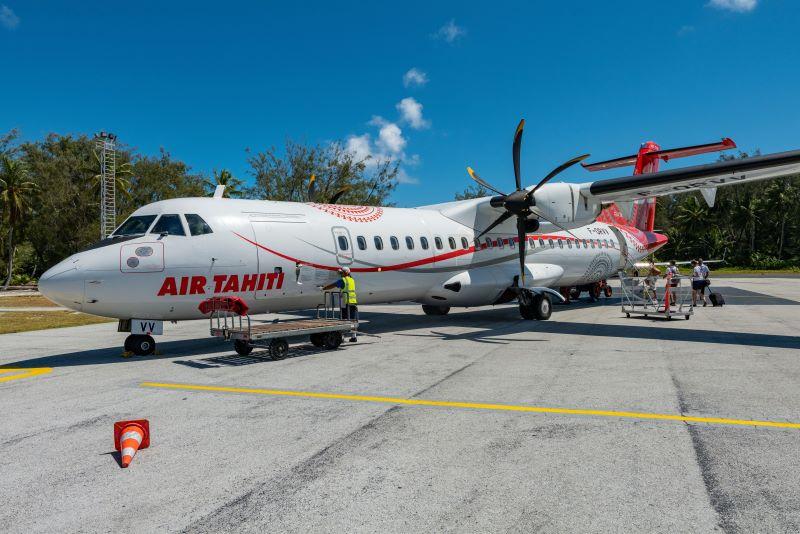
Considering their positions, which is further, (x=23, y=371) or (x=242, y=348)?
(x=242, y=348)

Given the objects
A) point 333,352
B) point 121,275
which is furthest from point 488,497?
point 121,275

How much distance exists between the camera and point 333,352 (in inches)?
451

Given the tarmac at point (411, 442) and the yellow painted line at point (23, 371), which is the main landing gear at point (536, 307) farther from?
the yellow painted line at point (23, 371)

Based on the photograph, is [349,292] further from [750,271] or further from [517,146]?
[750,271]

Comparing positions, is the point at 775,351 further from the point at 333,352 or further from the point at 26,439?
the point at 26,439

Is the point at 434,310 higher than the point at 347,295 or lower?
lower

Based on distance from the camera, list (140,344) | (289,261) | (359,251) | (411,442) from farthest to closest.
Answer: (359,251) → (289,261) → (140,344) → (411,442)

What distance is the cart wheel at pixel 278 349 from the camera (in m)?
10.5

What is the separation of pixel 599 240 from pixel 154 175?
4637 cm

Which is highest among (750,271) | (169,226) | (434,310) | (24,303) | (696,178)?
(696,178)

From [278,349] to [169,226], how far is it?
136 inches

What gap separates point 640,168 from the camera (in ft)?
75.7

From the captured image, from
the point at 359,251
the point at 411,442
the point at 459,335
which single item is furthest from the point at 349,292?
the point at 411,442

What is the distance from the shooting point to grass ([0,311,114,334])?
1783cm
